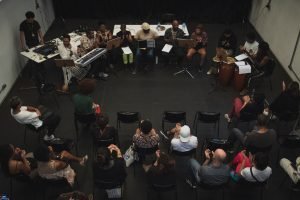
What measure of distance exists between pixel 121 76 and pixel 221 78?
2654mm

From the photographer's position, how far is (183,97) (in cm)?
753

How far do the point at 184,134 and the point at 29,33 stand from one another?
5.22 meters

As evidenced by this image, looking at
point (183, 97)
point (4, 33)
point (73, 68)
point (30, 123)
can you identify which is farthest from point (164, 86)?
point (4, 33)

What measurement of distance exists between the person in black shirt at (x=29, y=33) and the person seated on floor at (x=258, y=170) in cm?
617

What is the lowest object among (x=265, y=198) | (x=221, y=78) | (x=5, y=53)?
(x=265, y=198)

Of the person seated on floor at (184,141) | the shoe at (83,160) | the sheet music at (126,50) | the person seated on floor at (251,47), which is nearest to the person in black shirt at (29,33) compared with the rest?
the sheet music at (126,50)

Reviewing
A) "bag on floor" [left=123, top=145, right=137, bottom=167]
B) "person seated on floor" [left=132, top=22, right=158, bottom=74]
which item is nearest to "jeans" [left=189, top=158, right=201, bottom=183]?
"bag on floor" [left=123, top=145, right=137, bottom=167]

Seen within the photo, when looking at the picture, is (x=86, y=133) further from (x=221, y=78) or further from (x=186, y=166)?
(x=221, y=78)

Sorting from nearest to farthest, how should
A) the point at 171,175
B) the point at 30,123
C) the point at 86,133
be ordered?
the point at 171,175, the point at 30,123, the point at 86,133

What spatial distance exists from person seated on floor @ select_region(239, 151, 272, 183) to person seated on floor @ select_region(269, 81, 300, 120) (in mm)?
1863

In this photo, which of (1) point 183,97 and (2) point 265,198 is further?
(1) point 183,97

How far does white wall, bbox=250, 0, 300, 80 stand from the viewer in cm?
786

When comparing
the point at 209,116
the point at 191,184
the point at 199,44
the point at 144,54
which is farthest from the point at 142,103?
the point at 191,184

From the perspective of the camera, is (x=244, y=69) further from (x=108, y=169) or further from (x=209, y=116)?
(x=108, y=169)
